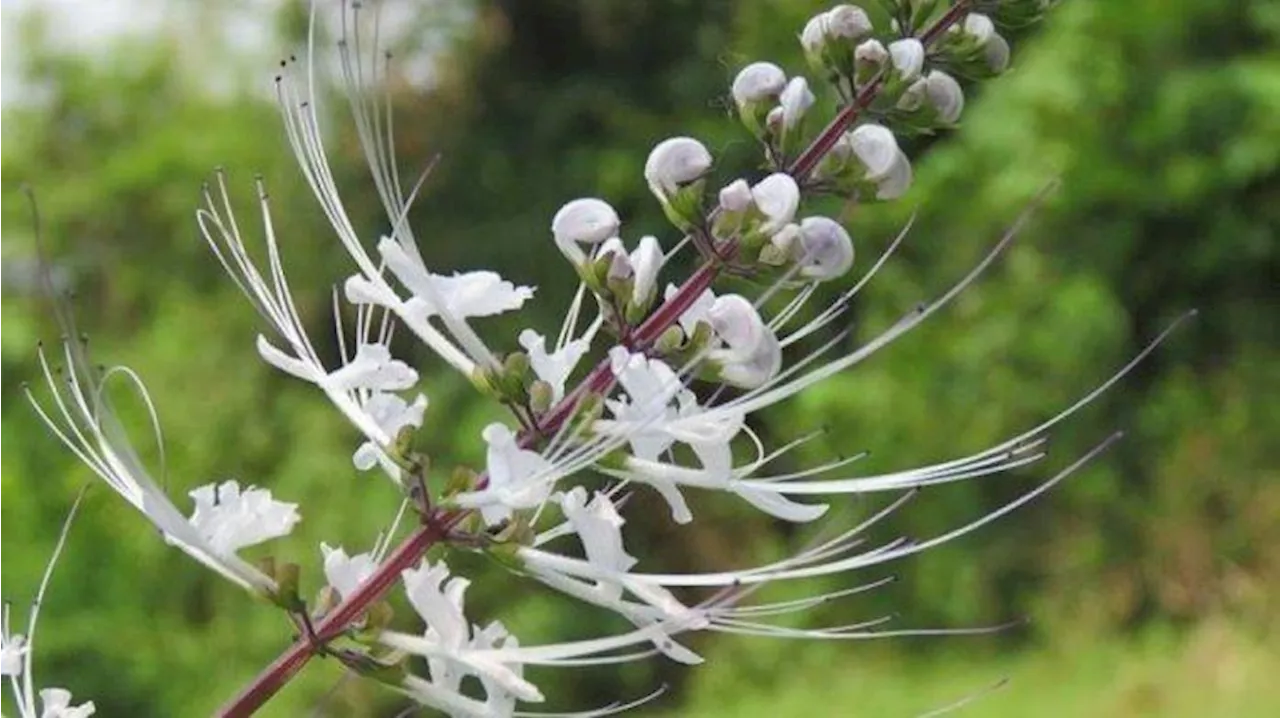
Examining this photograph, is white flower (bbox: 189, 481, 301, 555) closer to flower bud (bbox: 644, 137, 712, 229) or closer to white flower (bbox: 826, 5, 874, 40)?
flower bud (bbox: 644, 137, 712, 229)

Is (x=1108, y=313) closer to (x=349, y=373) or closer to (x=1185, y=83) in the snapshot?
(x=1185, y=83)

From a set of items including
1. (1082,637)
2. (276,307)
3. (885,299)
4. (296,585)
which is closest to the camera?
(296,585)

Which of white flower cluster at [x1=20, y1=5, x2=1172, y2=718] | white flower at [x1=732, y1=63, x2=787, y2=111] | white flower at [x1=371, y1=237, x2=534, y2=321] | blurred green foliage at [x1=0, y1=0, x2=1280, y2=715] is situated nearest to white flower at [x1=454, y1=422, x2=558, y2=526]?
white flower cluster at [x1=20, y1=5, x2=1172, y2=718]

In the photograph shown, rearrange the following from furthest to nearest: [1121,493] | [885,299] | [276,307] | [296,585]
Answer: [885,299] → [1121,493] → [276,307] → [296,585]

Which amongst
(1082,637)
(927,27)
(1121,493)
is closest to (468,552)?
(927,27)

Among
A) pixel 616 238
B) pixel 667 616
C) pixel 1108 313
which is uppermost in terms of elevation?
pixel 616 238

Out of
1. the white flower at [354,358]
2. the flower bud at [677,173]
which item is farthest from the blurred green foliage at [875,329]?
the flower bud at [677,173]
